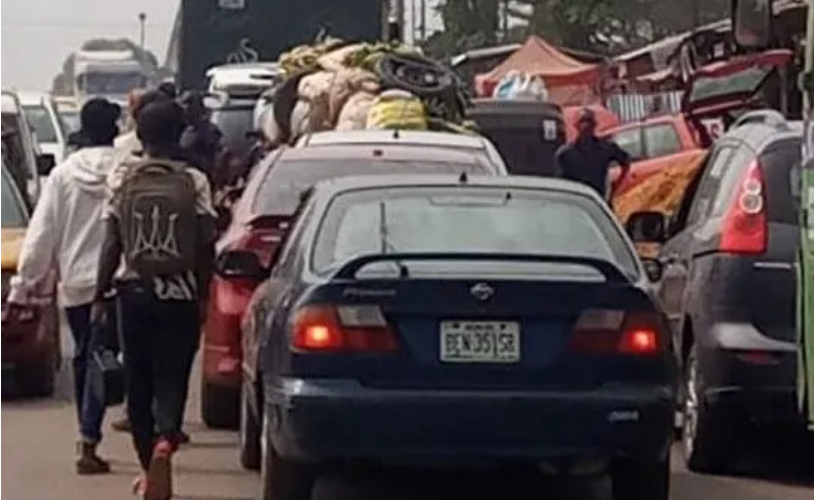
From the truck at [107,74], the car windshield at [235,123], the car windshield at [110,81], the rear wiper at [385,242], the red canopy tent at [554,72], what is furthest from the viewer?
the car windshield at [110,81]

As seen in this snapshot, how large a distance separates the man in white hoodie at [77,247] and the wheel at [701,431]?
2844mm

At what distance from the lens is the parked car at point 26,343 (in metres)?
15.1

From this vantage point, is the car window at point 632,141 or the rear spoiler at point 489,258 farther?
the car window at point 632,141

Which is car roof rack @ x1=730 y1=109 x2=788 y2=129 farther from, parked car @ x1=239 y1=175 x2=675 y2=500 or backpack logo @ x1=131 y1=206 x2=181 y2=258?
backpack logo @ x1=131 y1=206 x2=181 y2=258

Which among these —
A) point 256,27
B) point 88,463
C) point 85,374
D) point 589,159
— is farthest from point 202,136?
point 256,27

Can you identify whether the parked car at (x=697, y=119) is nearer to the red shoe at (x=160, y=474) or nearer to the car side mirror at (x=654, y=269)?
the car side mirror at (x=654, y=269)

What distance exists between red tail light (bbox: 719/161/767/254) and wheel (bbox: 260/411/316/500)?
8.26ft

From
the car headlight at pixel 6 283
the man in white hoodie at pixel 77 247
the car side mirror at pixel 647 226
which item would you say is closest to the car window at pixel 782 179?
the car side mirror at pixel 647 226

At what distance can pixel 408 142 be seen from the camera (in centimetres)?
1398

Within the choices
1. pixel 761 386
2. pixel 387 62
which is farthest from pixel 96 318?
pixel 387 62

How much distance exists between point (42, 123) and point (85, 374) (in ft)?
64.5

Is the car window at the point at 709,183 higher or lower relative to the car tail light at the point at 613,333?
higher

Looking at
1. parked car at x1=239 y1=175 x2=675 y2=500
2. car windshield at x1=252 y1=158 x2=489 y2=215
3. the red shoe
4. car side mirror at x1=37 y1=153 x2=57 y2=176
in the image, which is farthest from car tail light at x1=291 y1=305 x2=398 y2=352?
car side mirror at x1=37 y1=153 x2=57 y2=176

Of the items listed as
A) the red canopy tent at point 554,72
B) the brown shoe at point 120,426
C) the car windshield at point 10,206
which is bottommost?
the red canopy tent at point 554,72
